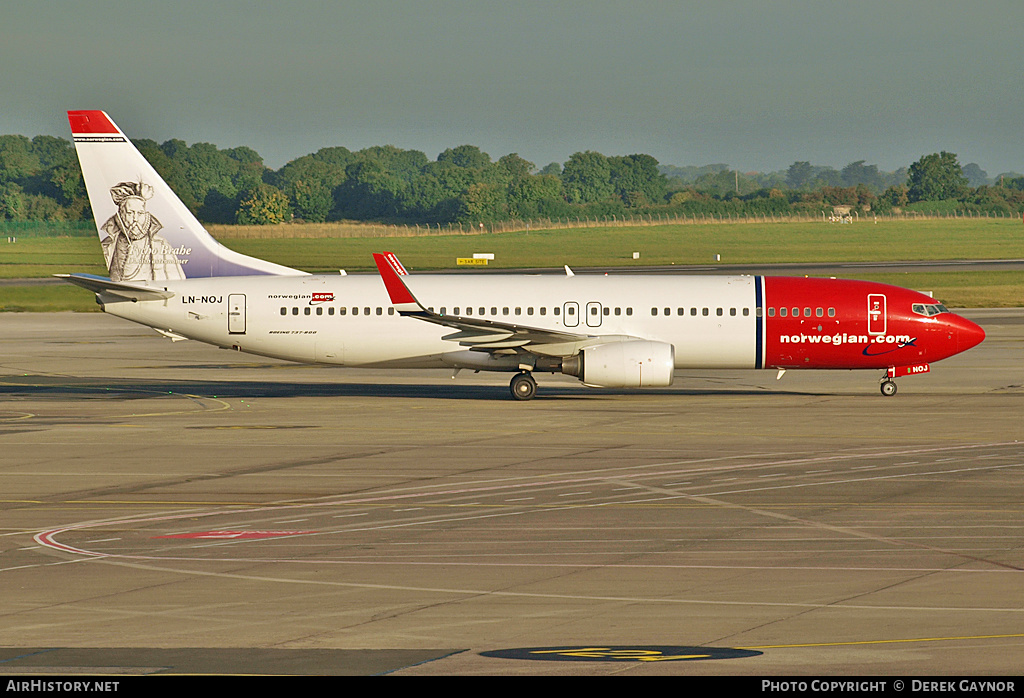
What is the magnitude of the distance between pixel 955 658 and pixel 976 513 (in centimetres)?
1018

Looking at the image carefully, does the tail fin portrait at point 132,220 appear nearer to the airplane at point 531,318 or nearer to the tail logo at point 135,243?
the tail logo at point 135,243

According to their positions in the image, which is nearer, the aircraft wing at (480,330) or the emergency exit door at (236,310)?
the aircraft wing at (480,330)

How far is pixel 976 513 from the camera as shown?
76.0ft

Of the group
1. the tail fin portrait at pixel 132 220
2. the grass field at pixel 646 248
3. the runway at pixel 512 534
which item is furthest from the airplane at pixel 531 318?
the grass field at pixel 646 248

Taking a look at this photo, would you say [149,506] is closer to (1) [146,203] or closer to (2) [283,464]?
(2) [283,464]

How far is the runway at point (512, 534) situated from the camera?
14.6 m

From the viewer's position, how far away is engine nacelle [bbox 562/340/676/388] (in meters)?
40.0

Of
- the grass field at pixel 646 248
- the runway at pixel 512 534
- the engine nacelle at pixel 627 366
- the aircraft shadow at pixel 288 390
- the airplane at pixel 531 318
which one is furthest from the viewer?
the grass field at pixel 646 248

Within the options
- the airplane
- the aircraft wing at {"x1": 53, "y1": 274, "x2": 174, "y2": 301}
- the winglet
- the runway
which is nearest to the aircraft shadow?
the runway

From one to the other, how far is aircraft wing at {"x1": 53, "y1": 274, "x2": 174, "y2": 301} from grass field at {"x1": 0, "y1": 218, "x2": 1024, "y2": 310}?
48.4 m

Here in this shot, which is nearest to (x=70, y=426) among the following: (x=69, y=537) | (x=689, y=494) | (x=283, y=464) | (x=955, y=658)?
(x=283, y=464)

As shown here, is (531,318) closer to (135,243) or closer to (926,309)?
(926,309)

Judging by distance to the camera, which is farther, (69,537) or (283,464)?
(283,464)

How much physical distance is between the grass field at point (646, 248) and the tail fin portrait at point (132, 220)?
4659 centimetres
